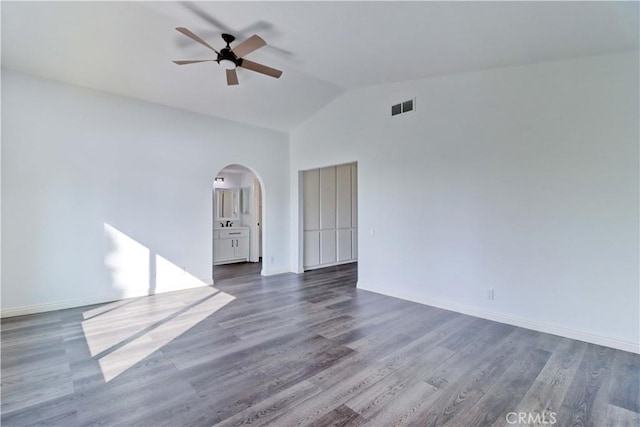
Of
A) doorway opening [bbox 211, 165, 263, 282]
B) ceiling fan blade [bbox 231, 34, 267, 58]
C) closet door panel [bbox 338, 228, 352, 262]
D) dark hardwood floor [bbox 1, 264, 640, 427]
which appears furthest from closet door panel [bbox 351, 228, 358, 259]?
ceiling fan blade [bbox 231, 34, 267, 58]

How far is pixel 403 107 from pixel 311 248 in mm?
3665

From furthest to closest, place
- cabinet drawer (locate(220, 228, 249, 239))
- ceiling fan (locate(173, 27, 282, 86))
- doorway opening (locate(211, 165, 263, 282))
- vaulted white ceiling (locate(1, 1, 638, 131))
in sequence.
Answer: cabinet drawer (locate(220, 228, 249, 239)), doorway opening (locate(211, 165, 263, 282)), ceiling fan (locate(173, 27, 282, 86)), vaulted white ceiling (locate(1, 1, 638, 131))

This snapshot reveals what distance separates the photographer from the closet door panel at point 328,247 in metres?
7.11

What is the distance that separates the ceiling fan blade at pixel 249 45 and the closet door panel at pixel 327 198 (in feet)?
13.5

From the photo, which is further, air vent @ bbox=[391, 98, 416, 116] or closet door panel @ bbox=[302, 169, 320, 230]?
closet door panel @ bbox=[302, 169, 320, 230]

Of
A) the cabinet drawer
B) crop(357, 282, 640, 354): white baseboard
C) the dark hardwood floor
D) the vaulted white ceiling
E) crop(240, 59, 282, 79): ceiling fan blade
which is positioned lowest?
the dark hardwood floor

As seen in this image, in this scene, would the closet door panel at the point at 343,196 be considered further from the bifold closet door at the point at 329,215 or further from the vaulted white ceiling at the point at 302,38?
the vaulted white ceiling at the point at 302,38

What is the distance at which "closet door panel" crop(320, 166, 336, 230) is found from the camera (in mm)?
7121

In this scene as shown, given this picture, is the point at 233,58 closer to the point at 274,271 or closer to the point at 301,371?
the point at 301,371

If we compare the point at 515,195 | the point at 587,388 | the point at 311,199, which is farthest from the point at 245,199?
the point at 587,388

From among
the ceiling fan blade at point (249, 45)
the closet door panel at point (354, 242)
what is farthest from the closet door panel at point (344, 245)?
the ceiling fan blade at point (249, 45)

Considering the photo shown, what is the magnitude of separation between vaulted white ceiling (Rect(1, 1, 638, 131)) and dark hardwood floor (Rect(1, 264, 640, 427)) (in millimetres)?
2935

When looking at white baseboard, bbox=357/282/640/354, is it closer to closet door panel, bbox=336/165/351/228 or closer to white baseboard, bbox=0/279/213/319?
closet door panel, bbox=336/165/351/228

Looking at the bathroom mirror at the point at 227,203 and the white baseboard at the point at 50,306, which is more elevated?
the bathroom mirror at the point at 227,203
